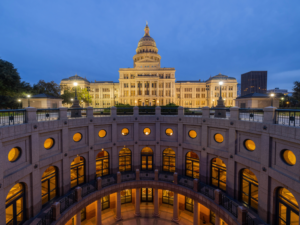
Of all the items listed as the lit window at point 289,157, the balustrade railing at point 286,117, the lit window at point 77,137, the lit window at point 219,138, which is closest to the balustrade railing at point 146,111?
the lit window at point 77,137

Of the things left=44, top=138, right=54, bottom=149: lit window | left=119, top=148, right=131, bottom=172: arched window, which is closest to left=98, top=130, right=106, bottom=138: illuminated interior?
left=119, top=148, right=131, bottom=172: arched window

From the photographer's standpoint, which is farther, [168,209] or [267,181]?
[168,209]

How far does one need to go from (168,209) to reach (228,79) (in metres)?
83.3

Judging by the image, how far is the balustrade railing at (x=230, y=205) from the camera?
1132 centimetres

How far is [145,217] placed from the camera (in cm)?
1669

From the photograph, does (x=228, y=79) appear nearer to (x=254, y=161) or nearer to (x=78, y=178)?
(x=254, y=161)

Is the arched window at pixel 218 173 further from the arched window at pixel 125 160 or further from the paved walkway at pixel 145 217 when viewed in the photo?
the arched window at pixel 125 160

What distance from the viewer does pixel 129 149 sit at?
18.3 meters

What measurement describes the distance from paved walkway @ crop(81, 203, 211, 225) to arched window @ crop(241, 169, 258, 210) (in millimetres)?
7045

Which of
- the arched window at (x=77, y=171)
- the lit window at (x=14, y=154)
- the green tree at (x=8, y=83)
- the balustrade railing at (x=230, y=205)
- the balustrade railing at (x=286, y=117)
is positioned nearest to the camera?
the balustrade railing at (x=286, y=117)

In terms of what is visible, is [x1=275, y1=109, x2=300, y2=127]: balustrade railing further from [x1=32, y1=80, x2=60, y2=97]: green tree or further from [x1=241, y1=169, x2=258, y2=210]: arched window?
[x1=32, y1=80, x2=60, y2=97]: green tree

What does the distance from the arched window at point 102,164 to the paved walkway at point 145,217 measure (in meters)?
4.98

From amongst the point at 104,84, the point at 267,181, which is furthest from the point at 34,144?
the point at 104,84

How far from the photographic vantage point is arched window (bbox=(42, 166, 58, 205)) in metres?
12.2
